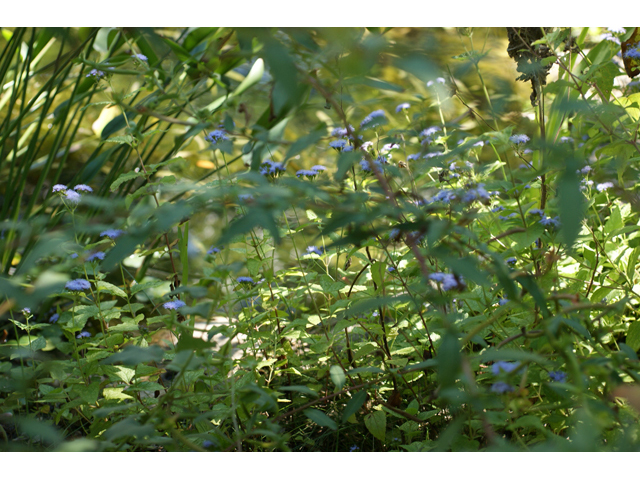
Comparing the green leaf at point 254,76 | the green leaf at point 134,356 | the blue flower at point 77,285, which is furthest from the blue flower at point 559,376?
the green leaf at point 254,76

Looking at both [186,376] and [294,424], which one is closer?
[186,376]

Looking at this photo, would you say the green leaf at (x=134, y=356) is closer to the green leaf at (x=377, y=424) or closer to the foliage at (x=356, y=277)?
the foliage at (x=356, y=277)

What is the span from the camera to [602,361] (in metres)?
0.50

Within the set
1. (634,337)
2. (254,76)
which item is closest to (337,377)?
(634,337)

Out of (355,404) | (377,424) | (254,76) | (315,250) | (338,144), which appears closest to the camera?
(355,404)

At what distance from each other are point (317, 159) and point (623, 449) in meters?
1.98

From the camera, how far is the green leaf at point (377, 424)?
85 centimetres

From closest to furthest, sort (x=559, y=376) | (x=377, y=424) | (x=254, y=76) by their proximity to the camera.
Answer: (x=559, y=376)
(x=377, y=424)
(x=254, y=76)

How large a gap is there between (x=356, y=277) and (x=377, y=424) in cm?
31

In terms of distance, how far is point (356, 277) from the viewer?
1062mm

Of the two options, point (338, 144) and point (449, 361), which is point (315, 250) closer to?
point (338, 144)

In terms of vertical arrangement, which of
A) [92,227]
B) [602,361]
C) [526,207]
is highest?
[526,207]

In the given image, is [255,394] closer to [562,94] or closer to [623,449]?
[623,449]
